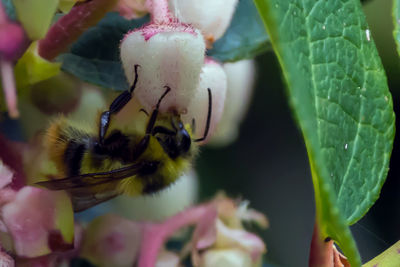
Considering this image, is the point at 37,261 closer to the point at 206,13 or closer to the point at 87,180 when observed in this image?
the point at 87,180

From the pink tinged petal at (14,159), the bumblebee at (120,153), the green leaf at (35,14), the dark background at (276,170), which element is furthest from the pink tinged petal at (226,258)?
the dark background at (276,170)

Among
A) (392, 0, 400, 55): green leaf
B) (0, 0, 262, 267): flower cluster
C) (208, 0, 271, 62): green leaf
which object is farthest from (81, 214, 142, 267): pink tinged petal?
(392, 0, 400, 55): green leaf

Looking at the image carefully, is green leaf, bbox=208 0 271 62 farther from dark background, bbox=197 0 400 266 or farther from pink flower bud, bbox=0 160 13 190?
dark background, bbox=197 0 400 266

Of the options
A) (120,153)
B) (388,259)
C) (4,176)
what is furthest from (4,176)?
(388,259)

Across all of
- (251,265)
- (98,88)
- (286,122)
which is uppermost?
(98,88)

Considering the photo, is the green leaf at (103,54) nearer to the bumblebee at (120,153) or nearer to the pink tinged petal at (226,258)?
the bumblebee at (120,153)

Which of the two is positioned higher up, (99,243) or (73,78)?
(73,78)

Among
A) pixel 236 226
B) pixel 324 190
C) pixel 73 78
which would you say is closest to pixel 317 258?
pixel 324 190

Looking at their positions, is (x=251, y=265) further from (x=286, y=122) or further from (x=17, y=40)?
(x=286, y=122)
